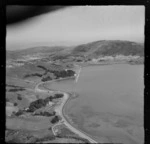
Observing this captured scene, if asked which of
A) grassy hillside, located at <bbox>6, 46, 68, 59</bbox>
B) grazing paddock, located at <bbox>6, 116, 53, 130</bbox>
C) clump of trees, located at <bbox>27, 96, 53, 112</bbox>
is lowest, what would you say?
grazing paddock, located at <bbox>6, 116, 53, 130</bbox>

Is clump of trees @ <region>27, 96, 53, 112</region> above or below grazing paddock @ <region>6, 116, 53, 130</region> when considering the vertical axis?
above

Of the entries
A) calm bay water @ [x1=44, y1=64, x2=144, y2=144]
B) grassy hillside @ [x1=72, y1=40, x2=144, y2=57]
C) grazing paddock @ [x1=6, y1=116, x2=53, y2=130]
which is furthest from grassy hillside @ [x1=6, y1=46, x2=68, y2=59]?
grazing paddock @ [x1=6, y1=116, x2=53, y2=130]

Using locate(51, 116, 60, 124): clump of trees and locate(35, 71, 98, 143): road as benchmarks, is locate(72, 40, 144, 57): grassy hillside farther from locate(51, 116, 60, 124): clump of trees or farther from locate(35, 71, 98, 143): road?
locate(51, 116, 60, 124): clump of trees

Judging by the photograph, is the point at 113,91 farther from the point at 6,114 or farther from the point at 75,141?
the point at 6,114

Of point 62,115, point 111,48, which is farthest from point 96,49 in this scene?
point 62,115

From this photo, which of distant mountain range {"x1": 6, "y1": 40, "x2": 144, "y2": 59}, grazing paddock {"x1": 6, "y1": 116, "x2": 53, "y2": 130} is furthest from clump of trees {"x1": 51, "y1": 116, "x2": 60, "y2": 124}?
distant mountain range {"x1": 6, "y1": 40, "x2": 144, "y2": 59}

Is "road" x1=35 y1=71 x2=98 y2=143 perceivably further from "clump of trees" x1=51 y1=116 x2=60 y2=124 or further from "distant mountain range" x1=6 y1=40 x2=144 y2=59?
"distant mountain range" x1=6 y1=40 x2=144 y2=59

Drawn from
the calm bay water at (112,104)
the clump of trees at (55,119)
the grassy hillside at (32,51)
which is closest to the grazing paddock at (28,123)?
the clump of trees at (55,119)

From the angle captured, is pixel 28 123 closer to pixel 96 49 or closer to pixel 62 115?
pixel 62 115
